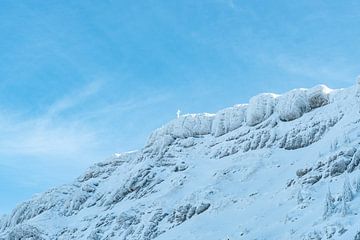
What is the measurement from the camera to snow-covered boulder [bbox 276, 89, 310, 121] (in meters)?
58.0

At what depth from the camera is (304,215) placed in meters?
36.7

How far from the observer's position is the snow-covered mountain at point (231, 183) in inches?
1522

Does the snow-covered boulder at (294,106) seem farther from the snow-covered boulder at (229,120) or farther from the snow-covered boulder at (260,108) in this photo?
the snow-covered boulder at (229,120)

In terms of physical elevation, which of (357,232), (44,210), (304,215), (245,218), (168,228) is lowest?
(357,232)

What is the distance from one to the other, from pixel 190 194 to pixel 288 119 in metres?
12.4

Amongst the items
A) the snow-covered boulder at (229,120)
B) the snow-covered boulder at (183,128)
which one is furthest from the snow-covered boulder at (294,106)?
the snow-covered boulder at (183,128)

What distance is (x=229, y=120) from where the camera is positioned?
68562 millimetres

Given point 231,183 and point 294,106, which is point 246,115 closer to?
point 294,106

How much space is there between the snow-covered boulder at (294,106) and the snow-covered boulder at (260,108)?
7.54ft

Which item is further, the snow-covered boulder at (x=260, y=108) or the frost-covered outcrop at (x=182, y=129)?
the frost-covered outcrop at (x=182, y=129)

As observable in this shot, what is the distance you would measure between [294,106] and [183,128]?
18026 millimetres

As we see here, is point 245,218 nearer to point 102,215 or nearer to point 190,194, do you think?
point 190,194

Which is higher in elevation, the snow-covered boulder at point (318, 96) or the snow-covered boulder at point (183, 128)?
the snow-covered boulder at point (183, 128)

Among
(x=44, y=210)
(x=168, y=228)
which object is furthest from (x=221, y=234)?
(x=44, y=210)
